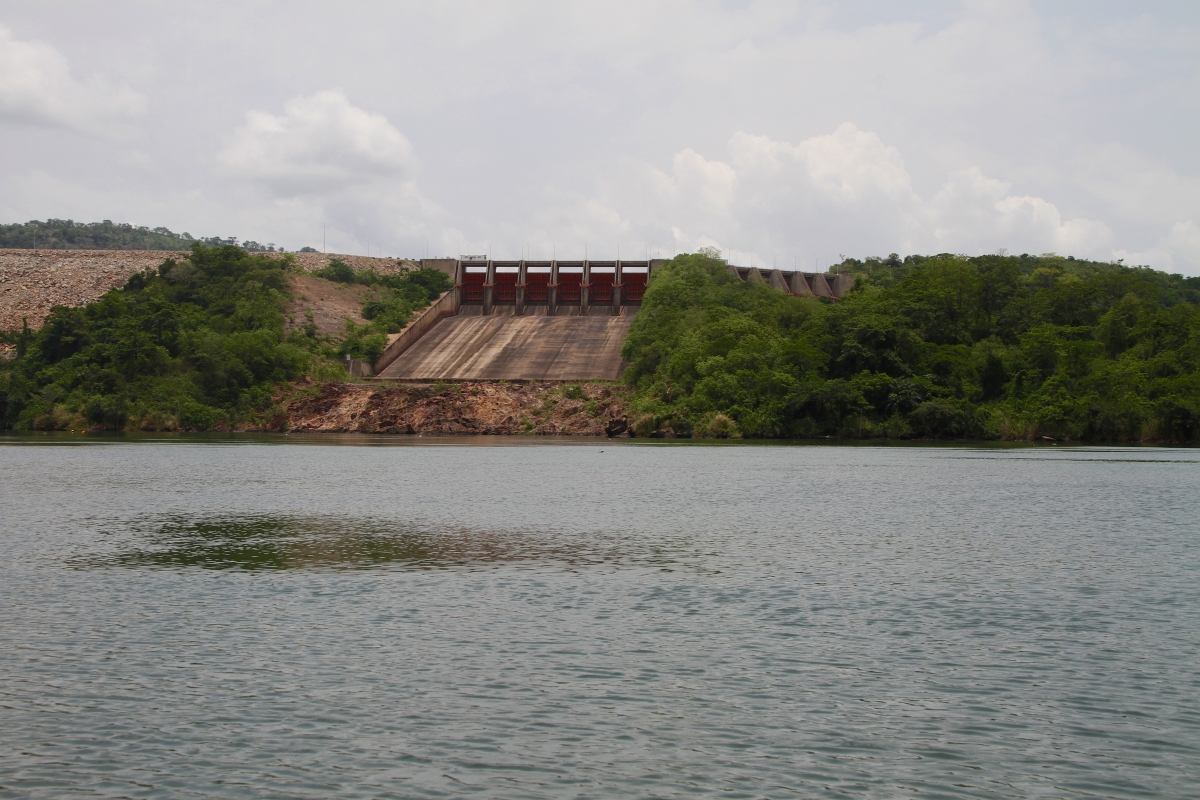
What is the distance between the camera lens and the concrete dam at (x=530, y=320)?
87625 mm

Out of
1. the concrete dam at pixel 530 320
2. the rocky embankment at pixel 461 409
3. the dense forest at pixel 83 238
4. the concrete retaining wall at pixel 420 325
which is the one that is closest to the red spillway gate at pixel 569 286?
the concrete dam at pixel 530 320

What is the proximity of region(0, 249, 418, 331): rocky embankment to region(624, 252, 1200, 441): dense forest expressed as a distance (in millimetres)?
44613

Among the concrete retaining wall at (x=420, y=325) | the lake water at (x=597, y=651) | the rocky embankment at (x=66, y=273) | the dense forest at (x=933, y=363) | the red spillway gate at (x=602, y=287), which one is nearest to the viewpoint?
the lake water at (x=597, y=651)

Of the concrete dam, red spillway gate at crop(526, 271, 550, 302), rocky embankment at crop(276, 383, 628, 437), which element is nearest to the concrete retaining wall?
the concrete dam

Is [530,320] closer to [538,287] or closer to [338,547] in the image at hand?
[538,287]

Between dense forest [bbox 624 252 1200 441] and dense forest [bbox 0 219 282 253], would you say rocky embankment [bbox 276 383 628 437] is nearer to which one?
dense forest [bbox 624 252 1200 441]

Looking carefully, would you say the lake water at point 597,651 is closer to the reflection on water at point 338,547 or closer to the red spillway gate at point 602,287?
the reflection on water at point 338,547

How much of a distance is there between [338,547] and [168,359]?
6703cm

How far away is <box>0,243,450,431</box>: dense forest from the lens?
258 ft

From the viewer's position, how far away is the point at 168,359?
3204 inches

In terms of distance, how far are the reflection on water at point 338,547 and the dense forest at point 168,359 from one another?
58.7 meters

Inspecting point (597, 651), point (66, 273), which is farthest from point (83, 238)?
point (597, 651)

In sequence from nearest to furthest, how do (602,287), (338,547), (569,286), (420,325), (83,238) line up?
1. (338,547)
2. (420,325)
3. (602,287)
4. (569,286)
5. (83,238)

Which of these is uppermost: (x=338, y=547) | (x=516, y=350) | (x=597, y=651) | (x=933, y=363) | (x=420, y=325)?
(x=420, y=325)
